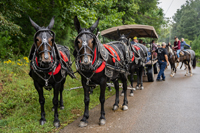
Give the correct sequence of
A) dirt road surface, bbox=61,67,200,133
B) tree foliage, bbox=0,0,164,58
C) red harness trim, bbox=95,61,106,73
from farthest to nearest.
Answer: tree foliage, bbox=0,0,164,58 → red harness trim, bbox=95,61,106,73 → dirt road surface, bbox=61,67,200,133

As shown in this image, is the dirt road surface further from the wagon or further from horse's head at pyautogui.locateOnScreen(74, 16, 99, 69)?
the wagon

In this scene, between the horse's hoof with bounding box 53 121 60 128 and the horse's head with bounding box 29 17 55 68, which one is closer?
the horse's head with bounding box 29 17 55 68

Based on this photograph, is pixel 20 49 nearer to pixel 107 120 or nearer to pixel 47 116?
pixel 47 116

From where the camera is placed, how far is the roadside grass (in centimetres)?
402

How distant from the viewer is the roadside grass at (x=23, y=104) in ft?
13.2

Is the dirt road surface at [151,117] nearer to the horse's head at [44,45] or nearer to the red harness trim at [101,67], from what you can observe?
the red harness trim at [101,67]

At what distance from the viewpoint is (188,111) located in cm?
482

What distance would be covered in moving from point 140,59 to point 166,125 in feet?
12.0

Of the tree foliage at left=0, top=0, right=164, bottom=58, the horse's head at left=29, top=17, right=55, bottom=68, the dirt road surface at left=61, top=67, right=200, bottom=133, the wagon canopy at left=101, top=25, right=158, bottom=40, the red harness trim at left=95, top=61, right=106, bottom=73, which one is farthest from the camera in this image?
the wagon canopy at left=101, top=25, right=158, bottom=40

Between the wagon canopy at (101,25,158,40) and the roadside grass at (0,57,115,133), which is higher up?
the wagon canopy at (101,25,158,40)

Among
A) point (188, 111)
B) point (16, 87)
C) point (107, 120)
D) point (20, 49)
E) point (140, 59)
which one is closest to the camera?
point (107, 120)

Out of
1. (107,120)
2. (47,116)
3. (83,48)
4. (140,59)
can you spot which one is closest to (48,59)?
(83,48)

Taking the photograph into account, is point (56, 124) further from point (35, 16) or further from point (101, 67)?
point (35, 16)

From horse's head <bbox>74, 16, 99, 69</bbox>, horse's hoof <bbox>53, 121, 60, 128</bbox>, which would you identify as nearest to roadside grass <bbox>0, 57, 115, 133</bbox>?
horse's hoof <bbox>53, 121, 60, 128</bbox>
